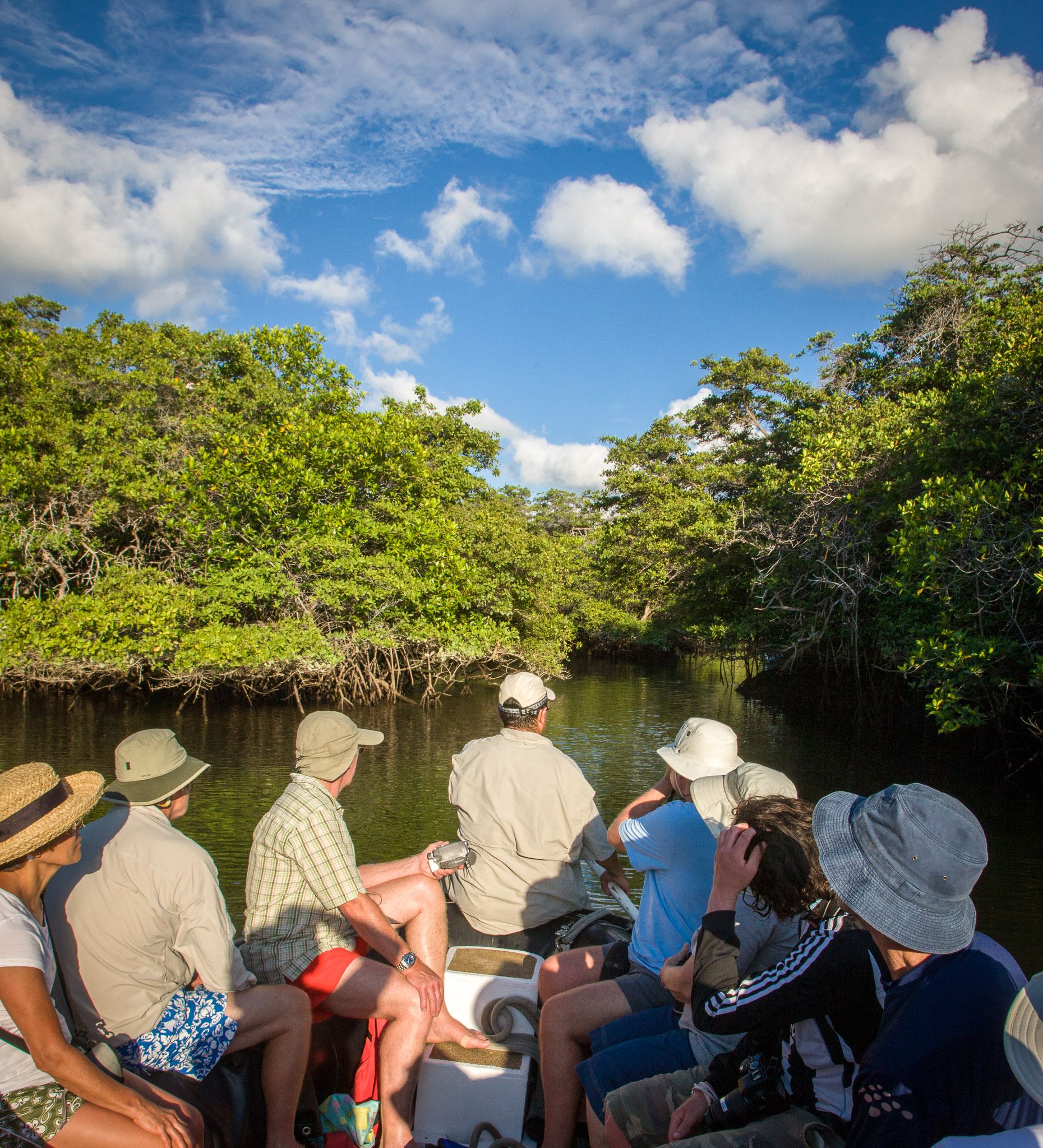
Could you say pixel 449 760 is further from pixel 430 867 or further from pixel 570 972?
pixel 570 972

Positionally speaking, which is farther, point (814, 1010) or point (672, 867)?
point (672, 867)

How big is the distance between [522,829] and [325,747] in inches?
37.2

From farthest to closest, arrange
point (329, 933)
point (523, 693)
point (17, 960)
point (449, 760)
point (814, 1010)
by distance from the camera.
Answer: point (449, 760)
point (523, 693)
point (329, 933)
point (17, 960)
point (814, 1010)

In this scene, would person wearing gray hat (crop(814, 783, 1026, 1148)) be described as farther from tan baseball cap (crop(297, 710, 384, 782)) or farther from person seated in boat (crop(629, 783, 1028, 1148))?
tan baseball cap (crop(297, 710, 384, 782))

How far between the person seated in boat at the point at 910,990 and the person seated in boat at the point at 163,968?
1.34 m

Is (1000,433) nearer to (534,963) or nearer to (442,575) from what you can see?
(534,963)

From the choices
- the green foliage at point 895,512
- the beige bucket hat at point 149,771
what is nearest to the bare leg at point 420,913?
the beige bucket hat at point 149,771

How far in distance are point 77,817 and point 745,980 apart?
6.17ft

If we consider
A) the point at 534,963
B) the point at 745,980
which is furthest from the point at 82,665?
the point at 745,980

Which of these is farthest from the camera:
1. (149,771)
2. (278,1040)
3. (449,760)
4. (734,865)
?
(449,760)

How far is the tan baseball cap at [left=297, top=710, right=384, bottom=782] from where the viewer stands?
2693mm

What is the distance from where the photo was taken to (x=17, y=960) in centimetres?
177

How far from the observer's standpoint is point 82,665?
12.6 metres

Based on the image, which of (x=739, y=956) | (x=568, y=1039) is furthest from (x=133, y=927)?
(x=739, y=956)
